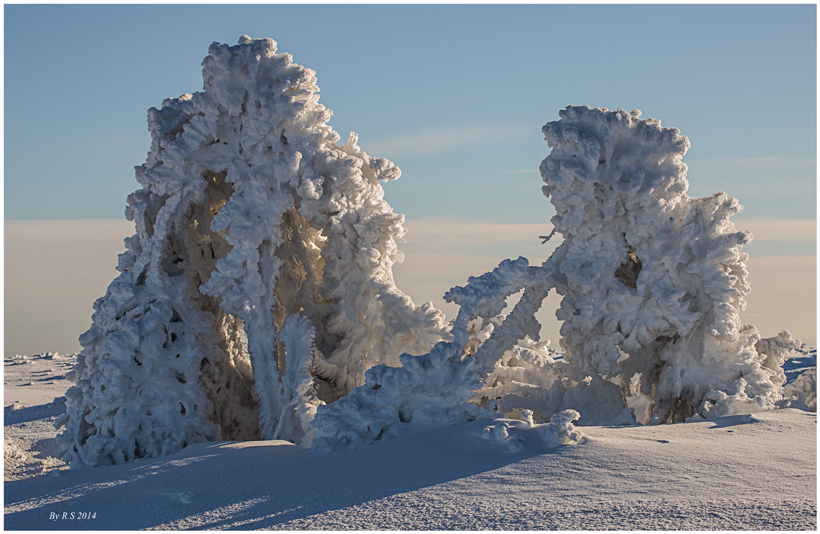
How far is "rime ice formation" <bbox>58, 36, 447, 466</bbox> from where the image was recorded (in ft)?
23.5

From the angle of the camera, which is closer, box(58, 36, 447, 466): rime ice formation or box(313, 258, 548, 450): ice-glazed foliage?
box(313, 258, 548, 450): ice-glazed foliage

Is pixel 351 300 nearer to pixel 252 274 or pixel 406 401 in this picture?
pixel 252 274

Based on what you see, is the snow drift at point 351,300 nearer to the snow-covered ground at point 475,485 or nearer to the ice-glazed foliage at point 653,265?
the ice-glazed foliage at point 653,265

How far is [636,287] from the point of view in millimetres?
6715

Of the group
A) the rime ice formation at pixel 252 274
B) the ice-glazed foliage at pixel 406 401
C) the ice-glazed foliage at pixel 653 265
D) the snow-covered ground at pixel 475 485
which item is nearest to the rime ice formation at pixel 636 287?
the ice-glazed foliage at pixel 653 265

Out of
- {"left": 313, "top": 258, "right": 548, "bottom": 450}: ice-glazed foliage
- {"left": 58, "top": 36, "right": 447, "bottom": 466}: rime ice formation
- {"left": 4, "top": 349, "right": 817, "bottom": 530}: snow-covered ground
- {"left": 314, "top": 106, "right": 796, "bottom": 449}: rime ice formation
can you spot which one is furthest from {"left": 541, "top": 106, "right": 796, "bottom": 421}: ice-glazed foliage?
{"left": 58, "top": 36, "right": 447, "bottom": 466}: rime ice formation

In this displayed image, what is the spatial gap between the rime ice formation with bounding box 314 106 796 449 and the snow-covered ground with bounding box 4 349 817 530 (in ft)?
2.90

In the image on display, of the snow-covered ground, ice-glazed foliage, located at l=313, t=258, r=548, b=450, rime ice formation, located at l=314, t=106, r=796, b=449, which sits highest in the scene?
rime ice formation, located at l=314, t=106, r=796, b=449

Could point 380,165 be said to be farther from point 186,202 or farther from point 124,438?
point 124,438

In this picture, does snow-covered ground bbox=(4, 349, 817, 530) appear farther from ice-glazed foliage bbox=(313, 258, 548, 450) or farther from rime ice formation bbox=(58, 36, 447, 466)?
rime ice formation bbox=(58, 36, 447, 466)

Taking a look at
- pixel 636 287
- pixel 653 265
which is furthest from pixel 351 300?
pixel 653 265

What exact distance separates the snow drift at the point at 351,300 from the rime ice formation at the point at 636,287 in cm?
2

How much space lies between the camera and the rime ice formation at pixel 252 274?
23.5ft

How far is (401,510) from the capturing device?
3.75 m
